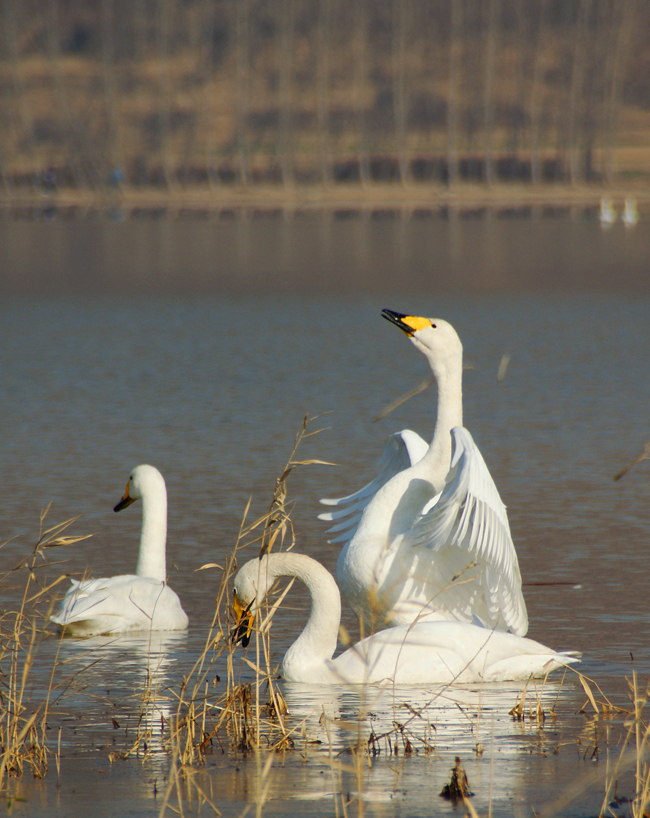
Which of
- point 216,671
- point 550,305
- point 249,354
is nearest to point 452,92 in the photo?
point 550,305

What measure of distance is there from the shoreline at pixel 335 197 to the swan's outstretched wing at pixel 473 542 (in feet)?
175

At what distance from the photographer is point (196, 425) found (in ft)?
41.4

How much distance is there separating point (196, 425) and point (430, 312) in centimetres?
1045

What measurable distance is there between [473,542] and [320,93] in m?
65.9

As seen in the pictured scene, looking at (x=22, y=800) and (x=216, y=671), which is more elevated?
(x=22, y=800)

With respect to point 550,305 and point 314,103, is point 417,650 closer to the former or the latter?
point 550,305

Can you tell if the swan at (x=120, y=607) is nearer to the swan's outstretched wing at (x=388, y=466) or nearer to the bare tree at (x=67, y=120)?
the swan's outstretched wing at (x=388, y=466)

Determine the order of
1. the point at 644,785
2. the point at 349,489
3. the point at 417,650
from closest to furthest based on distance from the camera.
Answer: the point at 644,785
the point at 417,650
the point at 349,489

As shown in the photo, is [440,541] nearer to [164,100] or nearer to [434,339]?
[434,339]

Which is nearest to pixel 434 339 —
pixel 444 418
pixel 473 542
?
pixel 444 418

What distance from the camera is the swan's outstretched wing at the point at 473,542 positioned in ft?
18.6

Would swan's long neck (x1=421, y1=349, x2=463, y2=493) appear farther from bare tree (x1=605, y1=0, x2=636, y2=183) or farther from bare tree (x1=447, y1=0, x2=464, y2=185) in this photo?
bare tree (x1=605, y1=0, x2=636, y2=183)

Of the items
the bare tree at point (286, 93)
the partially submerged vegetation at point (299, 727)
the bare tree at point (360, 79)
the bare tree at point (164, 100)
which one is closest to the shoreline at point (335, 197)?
the bare tree at point (164, 100)

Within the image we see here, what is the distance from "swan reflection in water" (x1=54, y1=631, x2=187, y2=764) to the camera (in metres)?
5.07
